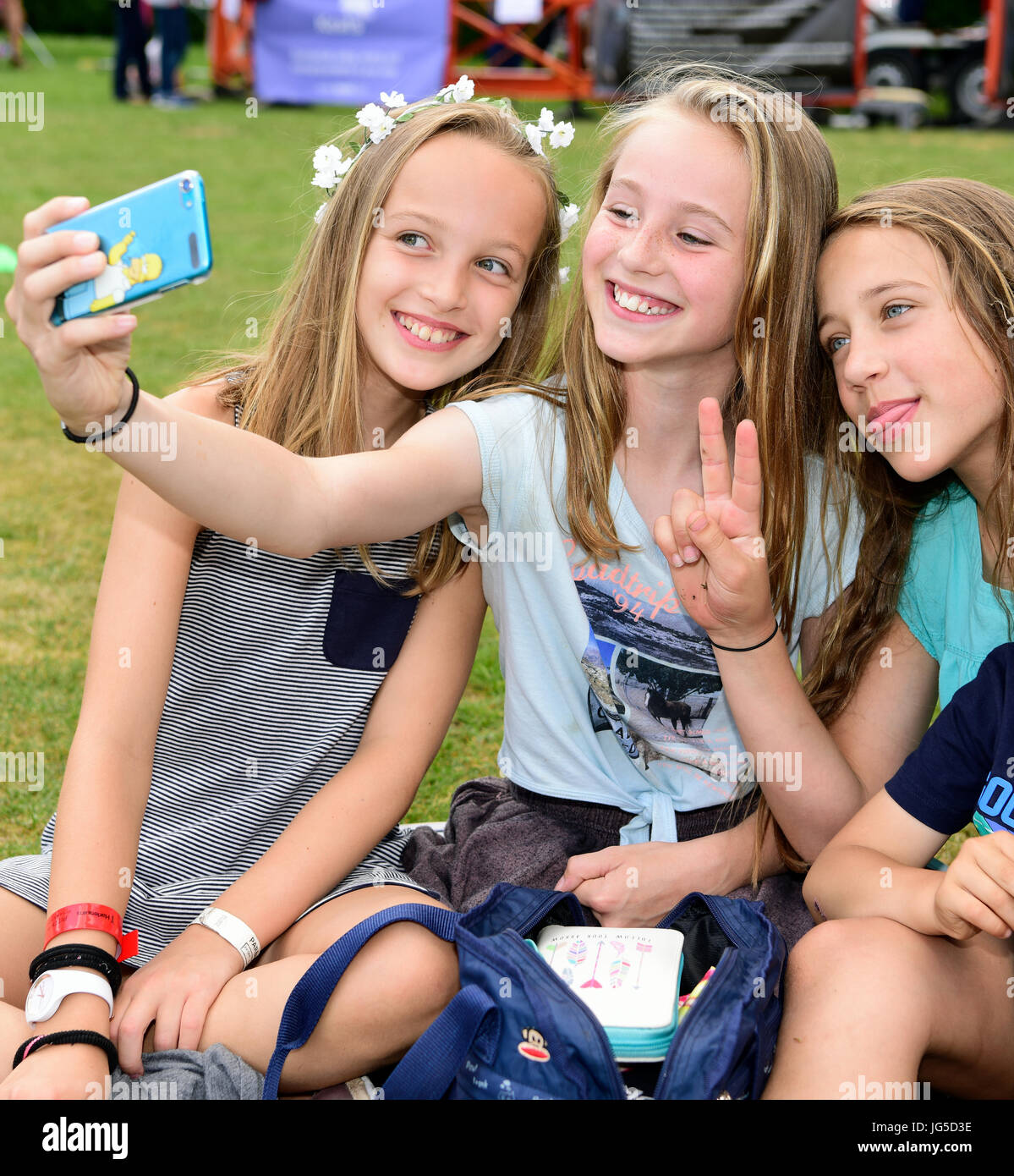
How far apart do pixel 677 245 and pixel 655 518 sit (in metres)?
0.43

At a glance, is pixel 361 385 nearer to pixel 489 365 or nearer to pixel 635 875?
pixel 489 365

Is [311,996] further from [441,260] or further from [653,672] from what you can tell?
[441,260]

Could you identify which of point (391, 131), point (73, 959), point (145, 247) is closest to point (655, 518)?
point (391, 131)

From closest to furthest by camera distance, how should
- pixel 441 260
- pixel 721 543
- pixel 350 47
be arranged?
pixel 721 543 < pixel 441 260 < pixel 350 47

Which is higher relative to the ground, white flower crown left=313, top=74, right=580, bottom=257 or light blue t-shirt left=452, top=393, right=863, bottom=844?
white flower crown left=313, top=74, right=580, bottom=257

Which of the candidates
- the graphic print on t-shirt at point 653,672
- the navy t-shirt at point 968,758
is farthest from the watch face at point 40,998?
the navy t-shirt at point 968,758

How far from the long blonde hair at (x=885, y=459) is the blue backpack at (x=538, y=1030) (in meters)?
0.54

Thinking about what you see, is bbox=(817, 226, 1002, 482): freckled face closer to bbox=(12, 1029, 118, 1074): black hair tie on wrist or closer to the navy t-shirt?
the navy t-shirt

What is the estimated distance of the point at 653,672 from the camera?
2.17 m

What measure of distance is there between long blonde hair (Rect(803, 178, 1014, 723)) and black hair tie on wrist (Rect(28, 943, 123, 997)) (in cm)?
117

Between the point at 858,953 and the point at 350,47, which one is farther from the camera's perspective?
the point at 350,47

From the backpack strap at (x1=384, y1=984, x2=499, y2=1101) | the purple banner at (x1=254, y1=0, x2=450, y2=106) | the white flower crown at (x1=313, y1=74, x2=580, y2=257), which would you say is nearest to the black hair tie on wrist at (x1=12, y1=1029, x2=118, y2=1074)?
the backpack strap at (x1=384, y1=984, x2=499, y2=1101)

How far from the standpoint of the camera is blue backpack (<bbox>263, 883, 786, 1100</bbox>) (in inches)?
64.6

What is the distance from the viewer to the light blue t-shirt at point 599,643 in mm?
2145
